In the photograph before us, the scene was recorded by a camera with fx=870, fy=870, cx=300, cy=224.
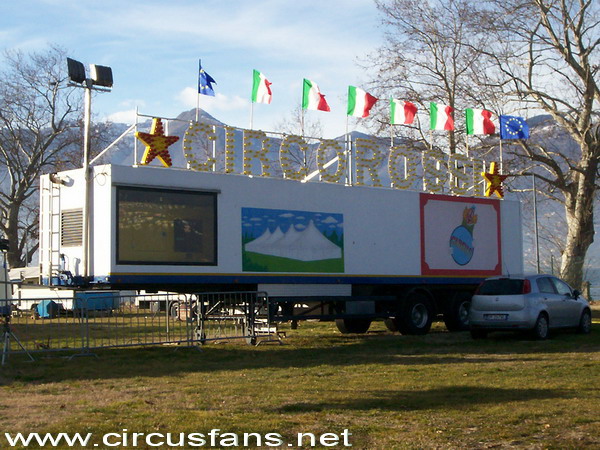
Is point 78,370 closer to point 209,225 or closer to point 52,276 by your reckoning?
point 52,276

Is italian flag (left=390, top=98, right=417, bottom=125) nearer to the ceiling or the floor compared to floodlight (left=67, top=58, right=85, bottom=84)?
nearer to the ceiling

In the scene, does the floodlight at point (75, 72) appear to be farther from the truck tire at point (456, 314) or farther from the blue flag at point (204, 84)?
the truck tire at point (456, 314)

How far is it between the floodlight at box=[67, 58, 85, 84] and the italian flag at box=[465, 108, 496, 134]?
1355 centimetres

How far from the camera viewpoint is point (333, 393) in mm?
10867

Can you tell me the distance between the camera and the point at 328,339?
67.3 ft

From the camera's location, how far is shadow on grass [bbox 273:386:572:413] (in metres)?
9.73

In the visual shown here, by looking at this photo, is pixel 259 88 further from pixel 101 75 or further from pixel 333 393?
pixel 333 393

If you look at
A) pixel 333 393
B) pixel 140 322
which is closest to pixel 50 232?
pixel 140 322

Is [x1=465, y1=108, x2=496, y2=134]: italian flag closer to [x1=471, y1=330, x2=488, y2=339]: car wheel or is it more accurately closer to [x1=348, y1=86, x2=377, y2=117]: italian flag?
[x1=348, y1=86, x2=377, y2=117]: italian flag

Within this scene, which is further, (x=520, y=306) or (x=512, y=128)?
(x=512, y=128)

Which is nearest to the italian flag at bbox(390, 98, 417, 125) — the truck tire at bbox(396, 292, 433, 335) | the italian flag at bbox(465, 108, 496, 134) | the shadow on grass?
→ the italian flag at bbox(465, 108, 496, 134)

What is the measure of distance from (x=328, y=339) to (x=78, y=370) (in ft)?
25.8

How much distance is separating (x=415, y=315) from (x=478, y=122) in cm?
850

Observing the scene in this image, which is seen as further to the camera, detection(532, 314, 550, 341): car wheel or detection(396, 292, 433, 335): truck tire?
detection(396, 292, 433, 335): truck tire
